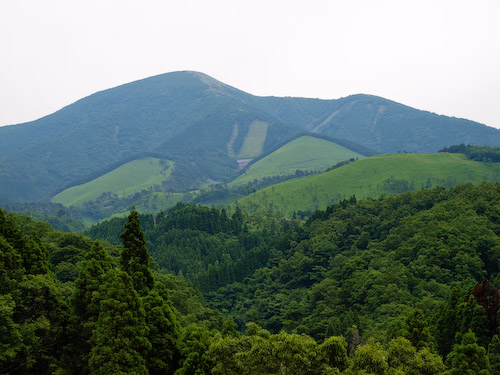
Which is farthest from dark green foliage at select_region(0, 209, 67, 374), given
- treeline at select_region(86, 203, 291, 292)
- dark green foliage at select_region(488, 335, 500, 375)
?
treeline at select_region(86, 203, 291, 292)

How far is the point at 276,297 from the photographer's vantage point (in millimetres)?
102500

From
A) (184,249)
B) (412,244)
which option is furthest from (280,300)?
(184,249)

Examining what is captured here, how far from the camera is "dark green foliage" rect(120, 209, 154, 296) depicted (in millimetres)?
44812

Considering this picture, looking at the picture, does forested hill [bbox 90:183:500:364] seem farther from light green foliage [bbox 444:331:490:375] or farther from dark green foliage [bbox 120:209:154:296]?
dark green foliage [bbox 120:209:154:296]

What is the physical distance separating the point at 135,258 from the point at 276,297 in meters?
61.5

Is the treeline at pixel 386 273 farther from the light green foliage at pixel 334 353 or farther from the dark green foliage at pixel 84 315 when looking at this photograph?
the dark green foliage at pixel 84 315

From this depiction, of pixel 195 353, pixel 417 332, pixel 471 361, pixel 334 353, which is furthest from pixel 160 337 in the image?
pixel 471 361

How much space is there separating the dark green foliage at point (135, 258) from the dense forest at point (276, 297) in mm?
122

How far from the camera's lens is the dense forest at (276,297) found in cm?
3434

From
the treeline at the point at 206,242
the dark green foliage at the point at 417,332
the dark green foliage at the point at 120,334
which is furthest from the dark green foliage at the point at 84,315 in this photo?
the treeline at the point at 206,242

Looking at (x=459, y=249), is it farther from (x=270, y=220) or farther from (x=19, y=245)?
(x=270, y=220)

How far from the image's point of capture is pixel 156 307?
40188 mm

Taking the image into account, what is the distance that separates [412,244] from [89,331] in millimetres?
62213

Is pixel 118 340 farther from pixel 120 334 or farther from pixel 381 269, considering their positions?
pixel 381 269
